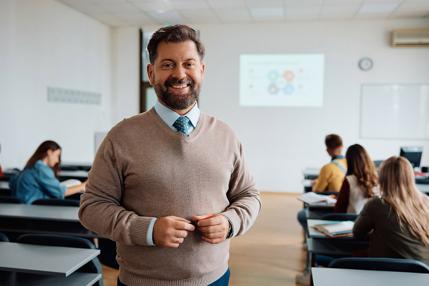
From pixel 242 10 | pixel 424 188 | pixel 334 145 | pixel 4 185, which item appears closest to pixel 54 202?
pixel 4 185

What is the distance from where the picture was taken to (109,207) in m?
1.20

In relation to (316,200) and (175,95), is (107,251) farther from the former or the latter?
(175,95)

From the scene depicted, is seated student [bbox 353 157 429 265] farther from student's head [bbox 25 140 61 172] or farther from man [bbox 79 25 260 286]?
student's head [bbox 25 140 61 172]

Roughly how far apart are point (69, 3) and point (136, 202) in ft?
20.3

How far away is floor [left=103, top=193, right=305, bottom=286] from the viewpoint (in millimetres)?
3691

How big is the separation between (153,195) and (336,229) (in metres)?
1.87

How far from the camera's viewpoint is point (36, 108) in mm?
6031

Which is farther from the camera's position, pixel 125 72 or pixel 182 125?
pixel 125 72

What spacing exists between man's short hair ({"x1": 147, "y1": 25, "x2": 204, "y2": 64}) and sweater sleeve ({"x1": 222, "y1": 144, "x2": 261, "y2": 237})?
16.2 inches

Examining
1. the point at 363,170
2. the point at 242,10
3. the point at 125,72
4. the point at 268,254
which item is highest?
the point at 242,10

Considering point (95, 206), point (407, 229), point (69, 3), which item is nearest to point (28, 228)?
point (95, 206)

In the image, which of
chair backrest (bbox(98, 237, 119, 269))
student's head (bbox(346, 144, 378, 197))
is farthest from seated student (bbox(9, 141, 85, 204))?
student's head (bbox(346, 144, 378, 197))

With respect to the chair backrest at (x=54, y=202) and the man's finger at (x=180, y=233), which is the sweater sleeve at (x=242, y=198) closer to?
the man's finger at (x=180, y=233)

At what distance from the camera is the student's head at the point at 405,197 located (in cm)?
228
